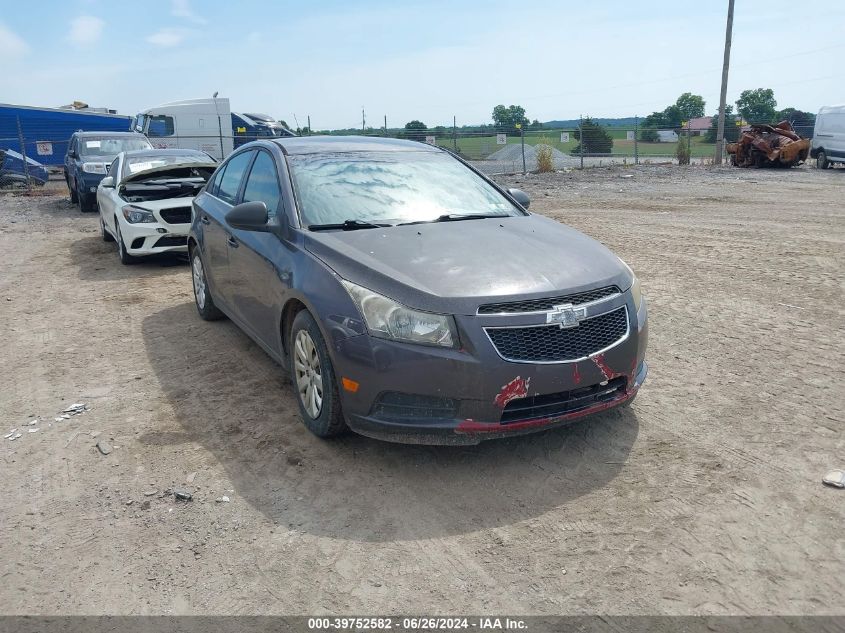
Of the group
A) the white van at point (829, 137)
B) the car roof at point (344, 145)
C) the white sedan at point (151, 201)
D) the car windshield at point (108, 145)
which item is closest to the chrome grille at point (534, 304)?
the car roof at point (344, 145)

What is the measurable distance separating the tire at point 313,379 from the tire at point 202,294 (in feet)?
8.39

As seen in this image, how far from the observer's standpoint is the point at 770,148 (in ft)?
89.6

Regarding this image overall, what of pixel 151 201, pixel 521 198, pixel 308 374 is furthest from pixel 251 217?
pixel 151 201

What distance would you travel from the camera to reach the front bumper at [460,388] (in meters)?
3.64

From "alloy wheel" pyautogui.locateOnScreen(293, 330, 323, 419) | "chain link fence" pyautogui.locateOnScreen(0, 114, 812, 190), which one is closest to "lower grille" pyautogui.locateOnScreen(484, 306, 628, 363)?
"alloy wheel" pyautogui.locateOnScreen(293, 330, 323, 419)

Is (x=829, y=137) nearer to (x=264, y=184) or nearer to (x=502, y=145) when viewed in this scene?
(x=502, y=145)

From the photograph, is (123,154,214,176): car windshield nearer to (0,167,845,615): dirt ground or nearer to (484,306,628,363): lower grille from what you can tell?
(0,167,845,615): dirt ground

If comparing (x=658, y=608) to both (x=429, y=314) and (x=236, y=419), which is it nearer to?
(x=429, y=314)

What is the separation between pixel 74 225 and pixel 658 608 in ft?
49.2

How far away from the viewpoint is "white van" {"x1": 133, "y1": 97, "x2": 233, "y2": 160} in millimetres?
28500

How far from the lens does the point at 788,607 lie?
2756 mm

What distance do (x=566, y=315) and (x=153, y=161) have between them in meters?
9.61

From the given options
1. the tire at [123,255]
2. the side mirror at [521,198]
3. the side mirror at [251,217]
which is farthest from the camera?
the tire at [123,255]

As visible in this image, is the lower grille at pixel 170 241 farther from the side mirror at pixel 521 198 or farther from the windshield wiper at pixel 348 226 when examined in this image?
the windshield wiper at pixel 348 226
